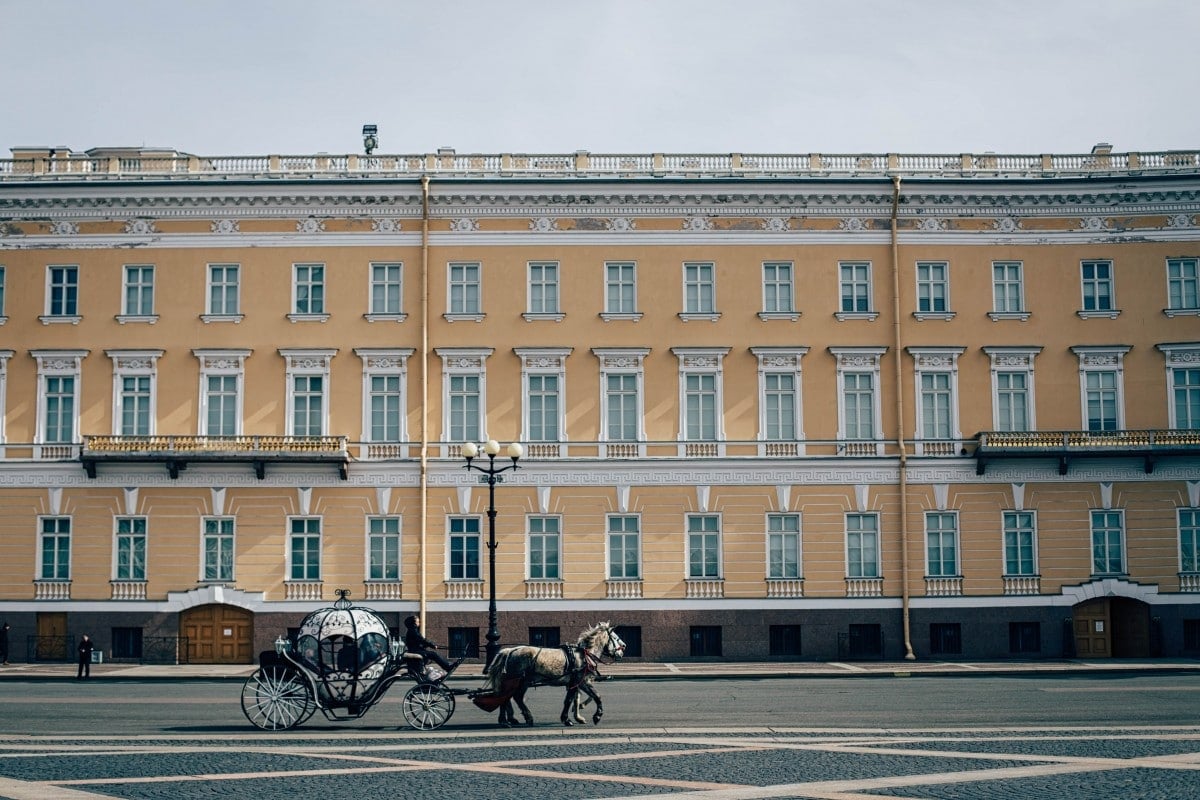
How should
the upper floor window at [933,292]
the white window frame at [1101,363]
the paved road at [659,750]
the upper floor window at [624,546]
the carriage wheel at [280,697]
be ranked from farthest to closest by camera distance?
the upper floor window at [933,292], the white window frame at [1101,363], the upper floor window at [624,546], the carriage wheel at [280,697], the paved road at [659,750]

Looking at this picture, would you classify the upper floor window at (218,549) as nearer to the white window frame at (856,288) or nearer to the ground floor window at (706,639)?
the ground floor window at (706,639)

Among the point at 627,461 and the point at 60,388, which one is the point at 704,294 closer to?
the point at 627,461

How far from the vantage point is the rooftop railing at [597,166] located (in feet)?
139

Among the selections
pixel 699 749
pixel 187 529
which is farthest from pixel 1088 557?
pixel 187 529

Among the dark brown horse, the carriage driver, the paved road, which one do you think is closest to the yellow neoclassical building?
the paved road

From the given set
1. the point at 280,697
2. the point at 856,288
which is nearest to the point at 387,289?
the point at 856,288

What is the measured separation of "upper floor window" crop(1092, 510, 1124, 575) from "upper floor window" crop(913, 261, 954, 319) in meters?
7.58

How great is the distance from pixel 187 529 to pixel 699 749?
2422 cm

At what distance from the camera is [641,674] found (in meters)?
36.0

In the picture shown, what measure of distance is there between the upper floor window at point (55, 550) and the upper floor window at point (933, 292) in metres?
26.4

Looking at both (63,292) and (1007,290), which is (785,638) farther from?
(63,292)

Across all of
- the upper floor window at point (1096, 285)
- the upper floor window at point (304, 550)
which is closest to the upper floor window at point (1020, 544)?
the upper floor window at point (1096, 285)

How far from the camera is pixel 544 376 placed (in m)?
41.8

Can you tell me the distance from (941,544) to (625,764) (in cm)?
2416
